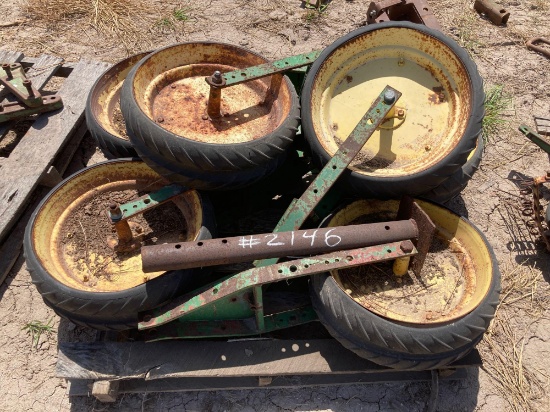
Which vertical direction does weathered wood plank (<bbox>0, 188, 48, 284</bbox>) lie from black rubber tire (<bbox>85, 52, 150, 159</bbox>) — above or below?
below

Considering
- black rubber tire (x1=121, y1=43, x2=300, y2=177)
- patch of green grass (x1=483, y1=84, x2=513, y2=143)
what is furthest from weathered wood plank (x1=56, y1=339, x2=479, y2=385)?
patch of green grass (x1=483, y1=84, x2=513, y2=143)

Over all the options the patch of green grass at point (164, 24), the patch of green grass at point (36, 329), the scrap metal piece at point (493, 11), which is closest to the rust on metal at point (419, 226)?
the patch of green grass at point (36, 329)

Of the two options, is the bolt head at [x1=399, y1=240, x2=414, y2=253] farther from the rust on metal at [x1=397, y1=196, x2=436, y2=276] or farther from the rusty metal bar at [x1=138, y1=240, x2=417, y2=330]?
the rust on metal at [x1=397, y1=196, x2=436, y2=276]

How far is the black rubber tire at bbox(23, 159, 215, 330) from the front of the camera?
2.49 m

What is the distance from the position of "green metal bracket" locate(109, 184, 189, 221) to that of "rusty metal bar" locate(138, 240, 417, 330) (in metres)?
0.58

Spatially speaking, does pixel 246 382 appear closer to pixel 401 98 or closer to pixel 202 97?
pixel 202 97

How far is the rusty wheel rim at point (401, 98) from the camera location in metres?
2.98

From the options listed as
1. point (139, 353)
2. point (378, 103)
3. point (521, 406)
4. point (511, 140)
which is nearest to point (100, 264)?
point (139, 353)

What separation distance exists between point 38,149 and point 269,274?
2286 mm

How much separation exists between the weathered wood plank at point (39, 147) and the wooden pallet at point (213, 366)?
120cm

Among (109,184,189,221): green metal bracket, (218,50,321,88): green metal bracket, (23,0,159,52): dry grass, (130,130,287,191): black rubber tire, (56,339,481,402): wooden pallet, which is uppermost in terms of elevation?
(218,50,321,88): green metal bracket

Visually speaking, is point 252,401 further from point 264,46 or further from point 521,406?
point 264,46

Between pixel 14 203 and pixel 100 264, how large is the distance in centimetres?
97

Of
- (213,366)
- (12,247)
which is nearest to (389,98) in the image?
(213,366)
